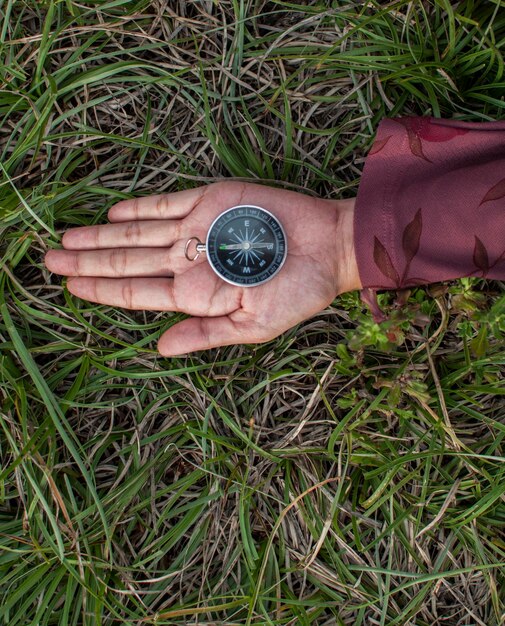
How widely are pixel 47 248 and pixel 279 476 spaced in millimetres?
1614

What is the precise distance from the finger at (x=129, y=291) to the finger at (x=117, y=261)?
0.13 feet

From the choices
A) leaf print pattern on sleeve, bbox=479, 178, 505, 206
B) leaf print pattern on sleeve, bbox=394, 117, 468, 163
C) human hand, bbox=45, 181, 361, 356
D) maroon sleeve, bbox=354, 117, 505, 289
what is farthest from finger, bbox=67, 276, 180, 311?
leaf print pattern on sleeve, bbox=479, 178, 505, 206

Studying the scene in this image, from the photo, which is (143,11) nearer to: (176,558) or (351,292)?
(351,292)

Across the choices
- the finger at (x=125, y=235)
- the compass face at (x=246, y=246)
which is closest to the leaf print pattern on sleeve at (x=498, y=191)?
the compass face at (x=246, y=246)

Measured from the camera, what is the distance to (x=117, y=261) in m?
2.90

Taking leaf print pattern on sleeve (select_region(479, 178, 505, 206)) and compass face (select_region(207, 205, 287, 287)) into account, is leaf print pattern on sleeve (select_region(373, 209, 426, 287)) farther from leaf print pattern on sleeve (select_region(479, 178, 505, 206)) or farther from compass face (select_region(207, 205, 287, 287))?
compass face (select_region(207, 205, 287, 287))

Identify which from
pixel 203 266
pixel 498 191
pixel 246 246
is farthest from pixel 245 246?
pixel 498 191

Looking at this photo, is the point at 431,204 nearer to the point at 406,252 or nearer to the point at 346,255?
the point at 406,252

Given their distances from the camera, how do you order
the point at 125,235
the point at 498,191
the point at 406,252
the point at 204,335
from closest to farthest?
the point at 498,191 → the point at 406,252 → the point at 204,335 → the point at 125,235

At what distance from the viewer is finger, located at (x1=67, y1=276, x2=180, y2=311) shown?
9.41ft

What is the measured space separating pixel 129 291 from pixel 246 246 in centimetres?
59

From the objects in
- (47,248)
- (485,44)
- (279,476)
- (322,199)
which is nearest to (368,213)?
(322,199)

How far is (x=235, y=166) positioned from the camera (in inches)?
119

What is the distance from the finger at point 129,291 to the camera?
9.41 feet
